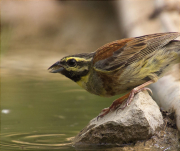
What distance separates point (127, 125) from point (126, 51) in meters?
1.22

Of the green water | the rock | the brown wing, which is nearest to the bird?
the brown wing

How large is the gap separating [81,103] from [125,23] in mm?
5321

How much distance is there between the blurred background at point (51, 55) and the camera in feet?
18.7

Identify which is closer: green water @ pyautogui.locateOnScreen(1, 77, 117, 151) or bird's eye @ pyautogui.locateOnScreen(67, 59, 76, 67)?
bird's eye @ pyautogui.locateOnScreen(67, 59, 76, 67)

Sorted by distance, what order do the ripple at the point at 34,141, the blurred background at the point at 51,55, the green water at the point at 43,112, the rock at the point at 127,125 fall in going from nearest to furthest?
the rock at the point at 127,125
the ripple at the point at 34,141
the green water at the point at 43,112
the blurred background at the point at 51,55

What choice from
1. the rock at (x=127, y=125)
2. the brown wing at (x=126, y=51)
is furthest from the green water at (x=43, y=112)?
the brown wing at (x=126, y=51)

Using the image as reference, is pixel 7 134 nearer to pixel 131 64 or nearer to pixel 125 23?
pixel 131 64

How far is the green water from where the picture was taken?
17.5 feet

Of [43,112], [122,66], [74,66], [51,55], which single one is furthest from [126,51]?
[51,55]

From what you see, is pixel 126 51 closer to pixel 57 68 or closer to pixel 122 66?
pixel 122 66

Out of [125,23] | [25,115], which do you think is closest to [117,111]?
[25,115]

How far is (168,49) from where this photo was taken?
18.0 feet

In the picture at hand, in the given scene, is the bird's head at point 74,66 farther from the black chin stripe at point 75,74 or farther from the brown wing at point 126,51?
the brown wing at point 126,51

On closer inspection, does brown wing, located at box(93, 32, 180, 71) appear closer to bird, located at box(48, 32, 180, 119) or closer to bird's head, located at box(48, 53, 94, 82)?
bird, located at box(48, 32, 180, 119)
